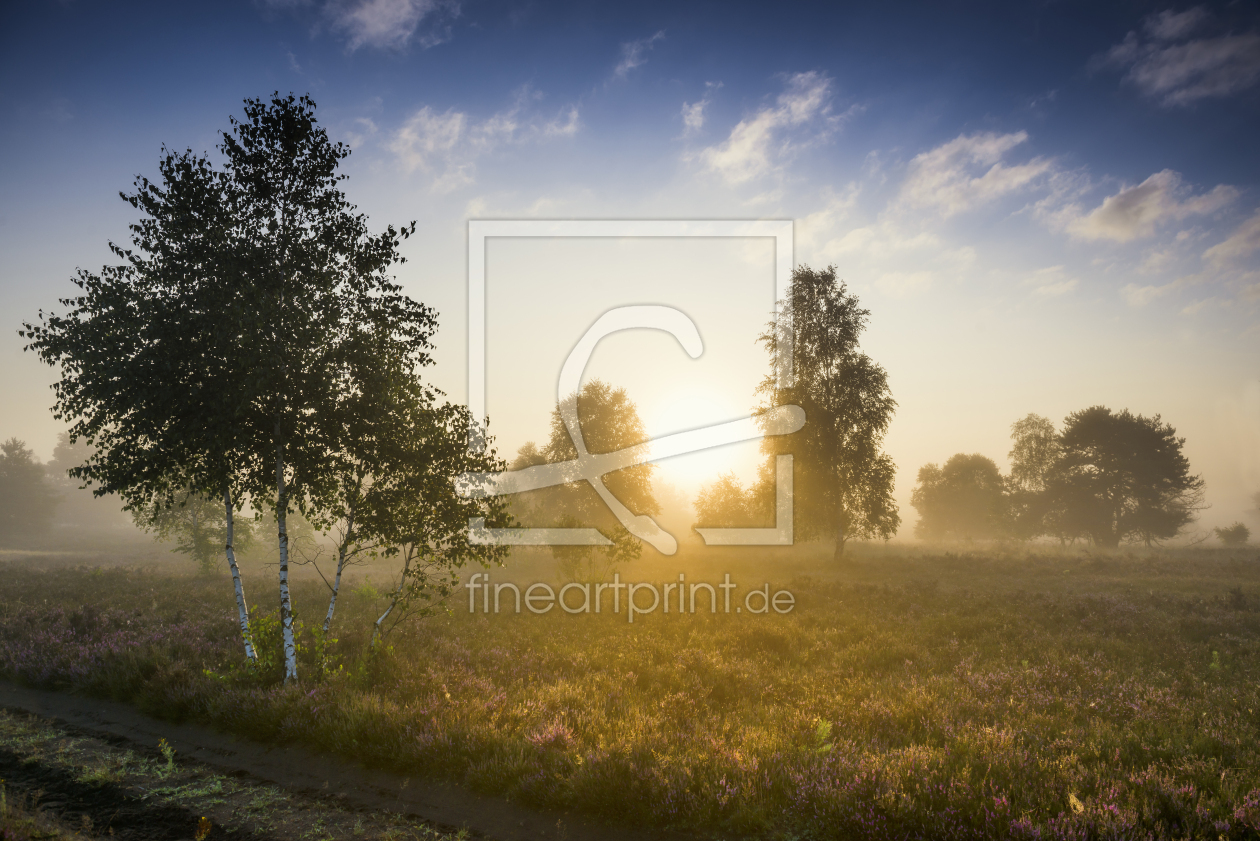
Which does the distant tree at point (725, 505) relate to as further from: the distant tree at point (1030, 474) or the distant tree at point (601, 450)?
the distant tree at point (1030, 474)

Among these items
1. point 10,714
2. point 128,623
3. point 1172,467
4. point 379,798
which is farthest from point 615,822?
point 1172,467

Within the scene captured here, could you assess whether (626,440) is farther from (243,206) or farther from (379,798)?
(379,798)

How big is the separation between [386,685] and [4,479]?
9298 cm

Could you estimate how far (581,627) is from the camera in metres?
16.5

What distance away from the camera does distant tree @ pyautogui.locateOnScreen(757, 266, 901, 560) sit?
27453 mm

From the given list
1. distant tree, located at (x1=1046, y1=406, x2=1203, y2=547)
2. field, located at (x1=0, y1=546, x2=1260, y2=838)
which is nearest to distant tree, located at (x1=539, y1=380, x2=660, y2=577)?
field, located at (x1=0, y1=546, x2=1260, y2=838)

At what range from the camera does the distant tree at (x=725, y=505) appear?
1382 inches

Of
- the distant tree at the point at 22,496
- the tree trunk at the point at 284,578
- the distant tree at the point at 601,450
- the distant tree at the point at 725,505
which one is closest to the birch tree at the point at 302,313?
the tree trunk at the point at 284,578

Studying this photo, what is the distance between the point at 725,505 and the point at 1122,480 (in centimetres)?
3508

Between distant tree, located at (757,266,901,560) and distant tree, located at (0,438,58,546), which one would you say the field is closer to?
distant tree, located at (757,266,901,560)

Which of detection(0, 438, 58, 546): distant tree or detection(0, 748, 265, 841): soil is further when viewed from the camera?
detection(0, 438, 58, 546): distant tree

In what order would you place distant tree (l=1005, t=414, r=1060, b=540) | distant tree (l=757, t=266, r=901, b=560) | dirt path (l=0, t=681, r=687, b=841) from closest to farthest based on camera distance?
dirt path (l=0, t=681, r=687, b=841), distant tree (l=757, t=266, r=901, b=560), distant tree (l=1005, t=414, r=1060, b=540)

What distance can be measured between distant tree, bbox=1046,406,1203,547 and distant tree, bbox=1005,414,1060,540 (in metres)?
2.60

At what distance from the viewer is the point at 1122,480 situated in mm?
43281
